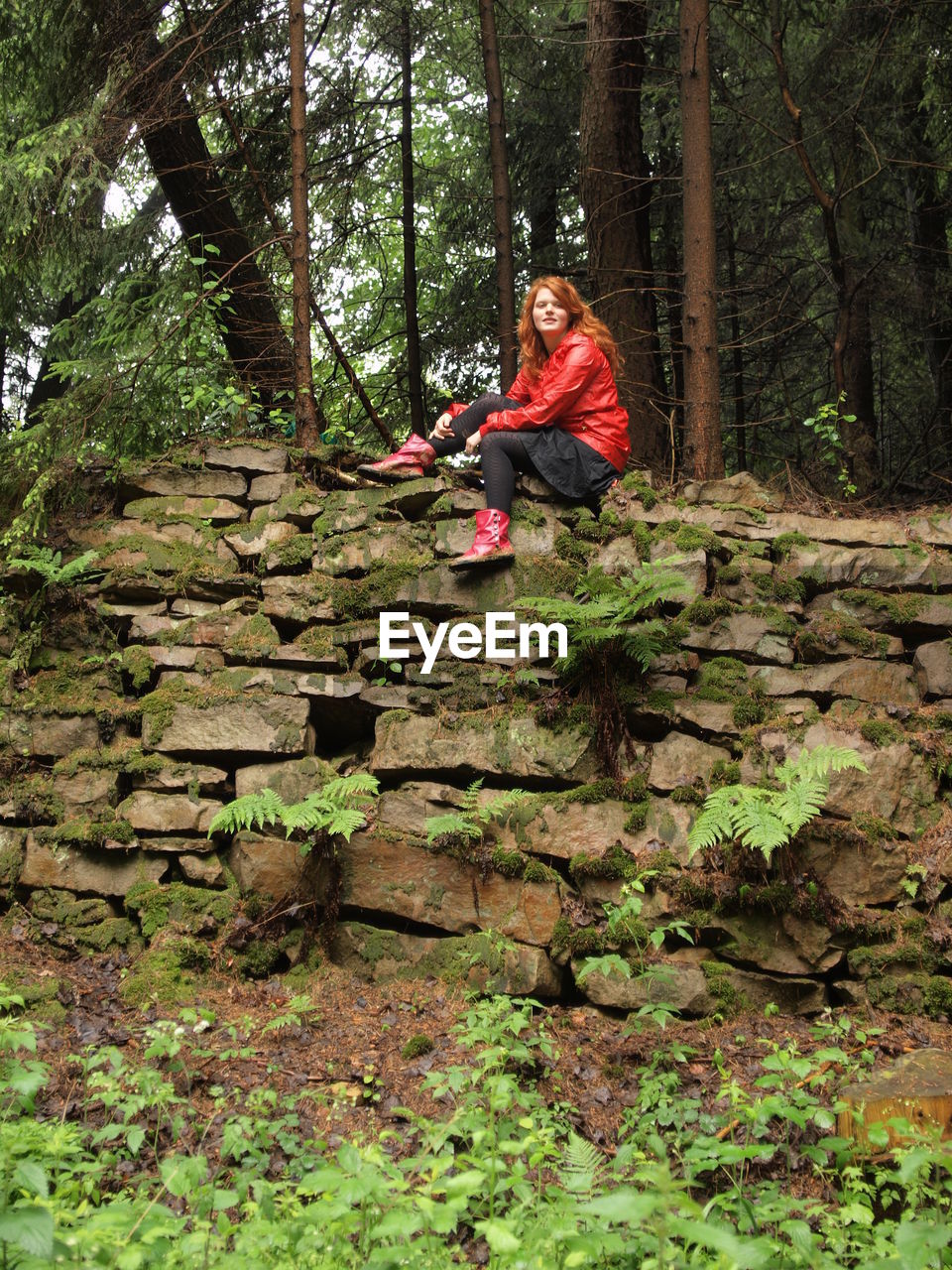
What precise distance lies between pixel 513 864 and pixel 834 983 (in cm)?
189

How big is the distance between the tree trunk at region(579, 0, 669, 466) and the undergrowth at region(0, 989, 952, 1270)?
20.5 ft

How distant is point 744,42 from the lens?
11.0 metres

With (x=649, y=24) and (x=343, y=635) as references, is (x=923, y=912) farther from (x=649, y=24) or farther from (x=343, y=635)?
(x=649, y=24)

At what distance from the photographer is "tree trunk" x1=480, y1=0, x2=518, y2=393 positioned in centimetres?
1058

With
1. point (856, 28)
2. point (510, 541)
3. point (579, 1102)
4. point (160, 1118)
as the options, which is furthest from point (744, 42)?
point (160, 1118)

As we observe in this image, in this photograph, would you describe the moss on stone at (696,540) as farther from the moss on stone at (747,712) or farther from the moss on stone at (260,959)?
the moss on stone at (260,959)

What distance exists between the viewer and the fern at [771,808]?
5.32 meters

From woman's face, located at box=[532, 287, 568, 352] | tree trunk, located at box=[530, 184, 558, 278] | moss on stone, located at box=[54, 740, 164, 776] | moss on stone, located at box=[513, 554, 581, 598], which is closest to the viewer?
moss on stone, located at box=[54, 740, 164, 776]

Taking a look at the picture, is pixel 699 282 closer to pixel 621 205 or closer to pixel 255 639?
pixel 621 205

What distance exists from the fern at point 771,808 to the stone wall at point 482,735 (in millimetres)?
328

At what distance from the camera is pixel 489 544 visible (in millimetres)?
6762

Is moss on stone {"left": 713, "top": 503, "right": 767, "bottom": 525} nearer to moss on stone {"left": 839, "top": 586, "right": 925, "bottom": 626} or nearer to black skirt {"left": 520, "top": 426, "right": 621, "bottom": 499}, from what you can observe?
moss on stone {"left": 839, "top": 586, "right": 925, "bottom": 626}

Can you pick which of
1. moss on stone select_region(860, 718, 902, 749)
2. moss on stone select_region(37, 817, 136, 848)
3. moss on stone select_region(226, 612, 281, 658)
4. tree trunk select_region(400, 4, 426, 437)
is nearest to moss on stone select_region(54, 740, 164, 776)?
moss on stone select_region(37, 817, 136, 848)

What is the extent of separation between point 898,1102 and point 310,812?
3.24m
